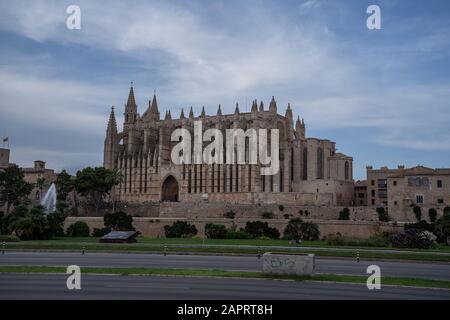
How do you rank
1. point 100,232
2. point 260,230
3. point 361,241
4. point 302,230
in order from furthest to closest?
point 100,232 < point 260,230 < point 302,230 < point 361,241

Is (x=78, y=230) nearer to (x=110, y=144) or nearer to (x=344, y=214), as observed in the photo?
(x=344, y=214)

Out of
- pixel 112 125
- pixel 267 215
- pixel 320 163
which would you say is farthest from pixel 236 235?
pixel 112 125

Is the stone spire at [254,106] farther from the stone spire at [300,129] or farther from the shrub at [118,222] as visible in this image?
the shrub at [118,222]

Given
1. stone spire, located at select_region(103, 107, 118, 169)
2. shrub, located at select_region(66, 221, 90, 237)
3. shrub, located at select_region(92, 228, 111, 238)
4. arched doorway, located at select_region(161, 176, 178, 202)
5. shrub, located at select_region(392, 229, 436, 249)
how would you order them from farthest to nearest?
stone spire, located at select_region(103, 107, 118, 169), arched doorway, located at select_region(161, 176, 178, 202), shrub, located at select_region(92, 228, 111, 238), shrub, located at select_region(66, 221, 90, 237), shrub, located at select_region(392, 229, 436, 249)

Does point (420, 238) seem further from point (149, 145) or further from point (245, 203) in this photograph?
point (149, 145)

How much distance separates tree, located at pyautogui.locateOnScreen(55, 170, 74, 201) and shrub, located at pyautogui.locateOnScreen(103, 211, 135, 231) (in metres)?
16.2

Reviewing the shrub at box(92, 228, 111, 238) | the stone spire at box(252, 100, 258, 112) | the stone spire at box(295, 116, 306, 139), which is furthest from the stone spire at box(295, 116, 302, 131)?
the shrub at box(92, 228, 111, 238)

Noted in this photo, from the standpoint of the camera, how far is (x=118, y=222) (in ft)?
181

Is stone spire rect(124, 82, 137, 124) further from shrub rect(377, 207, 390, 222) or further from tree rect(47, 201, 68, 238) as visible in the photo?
shrub rect(377, 207, 390, 222)

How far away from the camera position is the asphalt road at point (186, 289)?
13703mm

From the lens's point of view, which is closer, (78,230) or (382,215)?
(78,230)

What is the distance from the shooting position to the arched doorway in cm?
7975

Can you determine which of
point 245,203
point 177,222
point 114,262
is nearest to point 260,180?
point 245,203

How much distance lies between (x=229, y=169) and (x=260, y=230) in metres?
22.6
